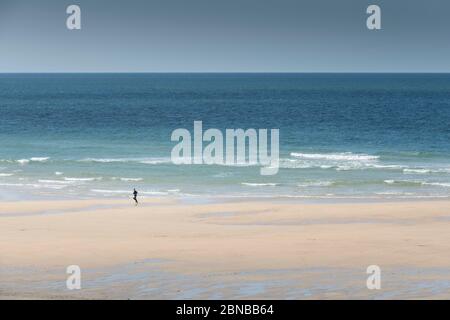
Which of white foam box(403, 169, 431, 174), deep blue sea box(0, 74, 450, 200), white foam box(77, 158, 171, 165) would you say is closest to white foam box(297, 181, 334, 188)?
deep blue sea box(0, 74, 450, 200)

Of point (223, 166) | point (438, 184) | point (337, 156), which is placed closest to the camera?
point (438, 184)

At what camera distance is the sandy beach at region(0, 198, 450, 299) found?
18516mm

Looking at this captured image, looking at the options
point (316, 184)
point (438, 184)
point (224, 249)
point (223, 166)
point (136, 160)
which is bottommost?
point (224, 249)

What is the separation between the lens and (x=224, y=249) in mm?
23312

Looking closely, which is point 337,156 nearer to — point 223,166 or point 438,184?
point 223,166

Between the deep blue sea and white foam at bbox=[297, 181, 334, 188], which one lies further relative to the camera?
white foam at bbox=[297, 181, 334, 188]

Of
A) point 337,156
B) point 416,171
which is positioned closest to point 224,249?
point 416,171

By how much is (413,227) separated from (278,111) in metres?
72.5

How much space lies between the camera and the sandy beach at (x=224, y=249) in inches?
729

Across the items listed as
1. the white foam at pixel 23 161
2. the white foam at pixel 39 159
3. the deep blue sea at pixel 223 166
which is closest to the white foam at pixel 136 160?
the deep blue sea at pixel 223 166

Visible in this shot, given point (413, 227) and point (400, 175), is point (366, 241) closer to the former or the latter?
point (413, 227)

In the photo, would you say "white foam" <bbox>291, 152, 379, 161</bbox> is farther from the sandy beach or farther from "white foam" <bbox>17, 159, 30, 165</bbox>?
the sandy beach

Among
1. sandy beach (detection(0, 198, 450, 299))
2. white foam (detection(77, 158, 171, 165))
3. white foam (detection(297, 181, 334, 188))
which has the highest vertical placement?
white foam (detection(77, 158, 171, 165))
